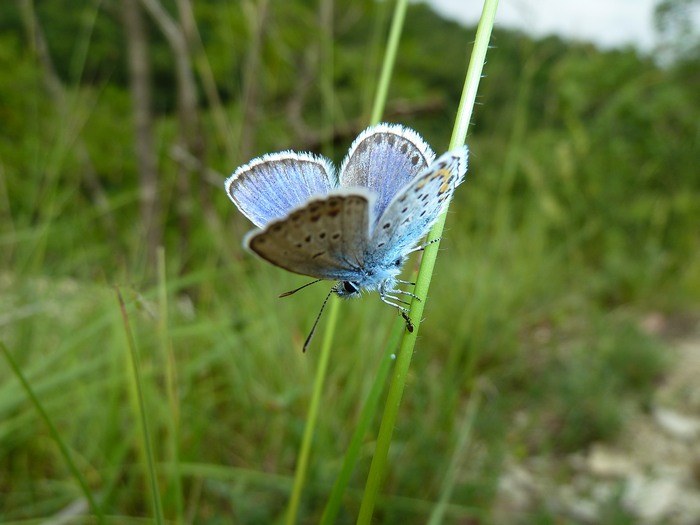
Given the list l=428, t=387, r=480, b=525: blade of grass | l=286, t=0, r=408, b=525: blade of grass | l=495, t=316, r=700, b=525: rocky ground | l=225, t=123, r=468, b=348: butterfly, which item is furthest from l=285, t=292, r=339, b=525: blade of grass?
l=495, t=316, r=700, b=525: rocky ground

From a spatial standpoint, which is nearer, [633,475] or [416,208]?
[416,208]

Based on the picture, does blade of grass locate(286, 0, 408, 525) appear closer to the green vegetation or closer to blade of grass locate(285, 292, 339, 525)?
blade of grass locate(285, 292, 339, 525)

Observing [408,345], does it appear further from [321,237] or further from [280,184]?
[280,184]

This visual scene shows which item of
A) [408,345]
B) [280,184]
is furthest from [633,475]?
[408,345]

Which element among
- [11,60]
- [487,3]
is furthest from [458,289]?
[11,60]

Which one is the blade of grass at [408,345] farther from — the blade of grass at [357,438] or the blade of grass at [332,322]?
the blade of grass at [332,322]

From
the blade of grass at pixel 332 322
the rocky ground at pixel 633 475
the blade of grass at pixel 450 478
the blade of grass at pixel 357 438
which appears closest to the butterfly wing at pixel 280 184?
the blade of grass at pixel 332 322
